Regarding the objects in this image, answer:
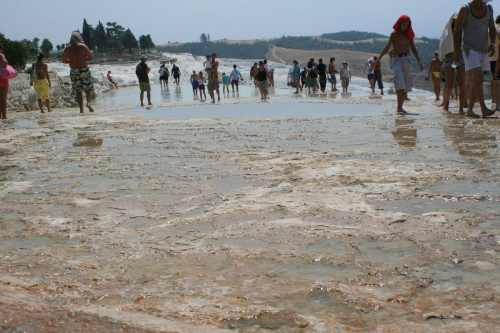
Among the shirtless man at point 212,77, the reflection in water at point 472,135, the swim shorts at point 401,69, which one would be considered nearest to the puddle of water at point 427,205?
the reflection in water at point 472,135

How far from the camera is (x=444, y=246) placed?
2488 mm

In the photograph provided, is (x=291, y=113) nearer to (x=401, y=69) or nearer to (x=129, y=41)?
(x=401, y=69)

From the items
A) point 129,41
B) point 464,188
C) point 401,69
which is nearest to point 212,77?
point 401,69

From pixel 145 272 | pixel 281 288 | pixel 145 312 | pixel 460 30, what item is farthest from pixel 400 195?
pixel 460 30

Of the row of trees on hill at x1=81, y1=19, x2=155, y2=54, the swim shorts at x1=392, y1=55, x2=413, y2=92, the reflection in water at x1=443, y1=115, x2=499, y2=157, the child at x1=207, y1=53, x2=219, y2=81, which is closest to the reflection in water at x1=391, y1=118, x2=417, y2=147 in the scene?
the reflection in water at x1=443, y1=115, x2=499, y2=157

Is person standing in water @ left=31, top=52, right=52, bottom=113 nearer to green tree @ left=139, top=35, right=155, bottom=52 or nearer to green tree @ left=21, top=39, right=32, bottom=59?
green tree @ left=21, top=39, right=32, bottom=59

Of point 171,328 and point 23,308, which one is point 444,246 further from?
point 23,308


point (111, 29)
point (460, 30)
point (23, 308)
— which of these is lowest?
point (23, 308)

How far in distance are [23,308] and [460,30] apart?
7067 millimetres

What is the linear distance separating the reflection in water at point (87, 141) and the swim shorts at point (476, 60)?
16.7 ft

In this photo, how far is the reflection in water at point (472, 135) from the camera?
4.80m

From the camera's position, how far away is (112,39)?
110250mm

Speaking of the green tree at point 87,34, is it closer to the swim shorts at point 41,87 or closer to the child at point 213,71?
the child at point 213,71

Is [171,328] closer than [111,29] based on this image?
Yes
